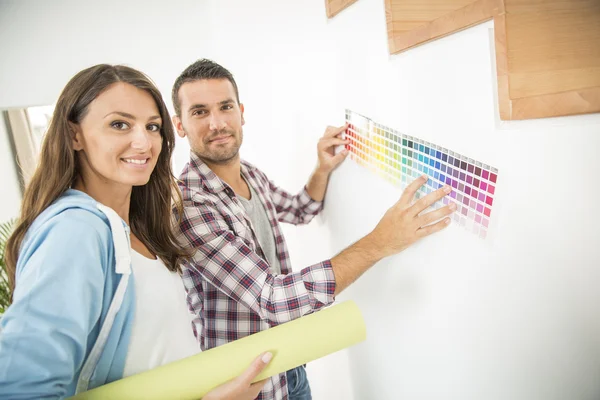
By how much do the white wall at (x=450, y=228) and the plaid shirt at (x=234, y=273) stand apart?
21cm

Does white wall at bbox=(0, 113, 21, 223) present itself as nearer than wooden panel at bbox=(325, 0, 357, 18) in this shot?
No

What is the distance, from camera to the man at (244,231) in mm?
1002

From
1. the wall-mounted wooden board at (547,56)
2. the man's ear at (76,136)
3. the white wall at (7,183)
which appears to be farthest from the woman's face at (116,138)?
the white wall at (7,183)

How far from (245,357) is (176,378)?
12cm

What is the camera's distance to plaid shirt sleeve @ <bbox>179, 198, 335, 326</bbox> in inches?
40.5

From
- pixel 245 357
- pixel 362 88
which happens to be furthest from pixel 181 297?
pixel 362 88

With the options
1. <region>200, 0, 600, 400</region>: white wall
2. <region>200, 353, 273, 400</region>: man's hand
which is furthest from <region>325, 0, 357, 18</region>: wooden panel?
<region>200, 353, 273, 400</region>: man's hand

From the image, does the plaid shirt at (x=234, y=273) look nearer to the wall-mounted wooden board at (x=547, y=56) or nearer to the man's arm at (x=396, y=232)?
the man's arm at (x=396, y=232)

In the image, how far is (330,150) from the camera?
53.9 inches

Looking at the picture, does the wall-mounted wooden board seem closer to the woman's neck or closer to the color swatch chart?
the color swatch chart

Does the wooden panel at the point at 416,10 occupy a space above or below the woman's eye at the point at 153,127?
above

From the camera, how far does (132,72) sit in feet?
3.17

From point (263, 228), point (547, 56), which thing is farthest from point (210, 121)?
point (547, 56)

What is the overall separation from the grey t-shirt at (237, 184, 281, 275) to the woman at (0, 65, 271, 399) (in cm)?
37
